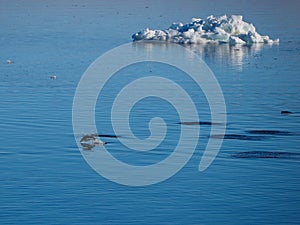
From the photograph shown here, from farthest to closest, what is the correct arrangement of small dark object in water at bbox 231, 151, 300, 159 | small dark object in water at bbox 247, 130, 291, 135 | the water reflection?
the water reflection → small dark object in water at bbox 247, 130, 291, 135 → small dark object in water at bbox 231, 151, 300, 159

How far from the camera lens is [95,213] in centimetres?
1466

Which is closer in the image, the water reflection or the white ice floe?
the water reflection

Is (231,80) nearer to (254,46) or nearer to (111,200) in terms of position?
(254,46)

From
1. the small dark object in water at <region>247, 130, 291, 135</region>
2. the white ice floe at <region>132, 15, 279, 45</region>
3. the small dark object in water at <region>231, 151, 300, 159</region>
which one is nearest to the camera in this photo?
the small dark object in water at <region>231, 151, 300, 159</region>

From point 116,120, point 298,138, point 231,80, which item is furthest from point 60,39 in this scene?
point 298,138

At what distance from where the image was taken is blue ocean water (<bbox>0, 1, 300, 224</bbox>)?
1484cm

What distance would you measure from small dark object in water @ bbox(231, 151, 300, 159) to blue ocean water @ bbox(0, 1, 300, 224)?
0.8 inches

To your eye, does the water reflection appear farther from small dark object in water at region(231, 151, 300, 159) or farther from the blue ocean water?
small dark object in water at region(231, 151, 300, 159)

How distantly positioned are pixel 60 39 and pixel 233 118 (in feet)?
66.7

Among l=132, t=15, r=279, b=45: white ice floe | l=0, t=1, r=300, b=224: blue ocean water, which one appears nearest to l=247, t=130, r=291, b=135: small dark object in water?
l=0, t=1, r=300, b=224: blue ocean water

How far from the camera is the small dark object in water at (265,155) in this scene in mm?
18578

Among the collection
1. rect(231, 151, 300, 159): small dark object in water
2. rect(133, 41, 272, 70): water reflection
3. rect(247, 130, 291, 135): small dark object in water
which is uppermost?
rect(133, 41, 272, 70): water reflection

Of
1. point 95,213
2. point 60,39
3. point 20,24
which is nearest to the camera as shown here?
point 95,213

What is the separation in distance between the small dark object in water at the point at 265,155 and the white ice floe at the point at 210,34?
19.8 metres
